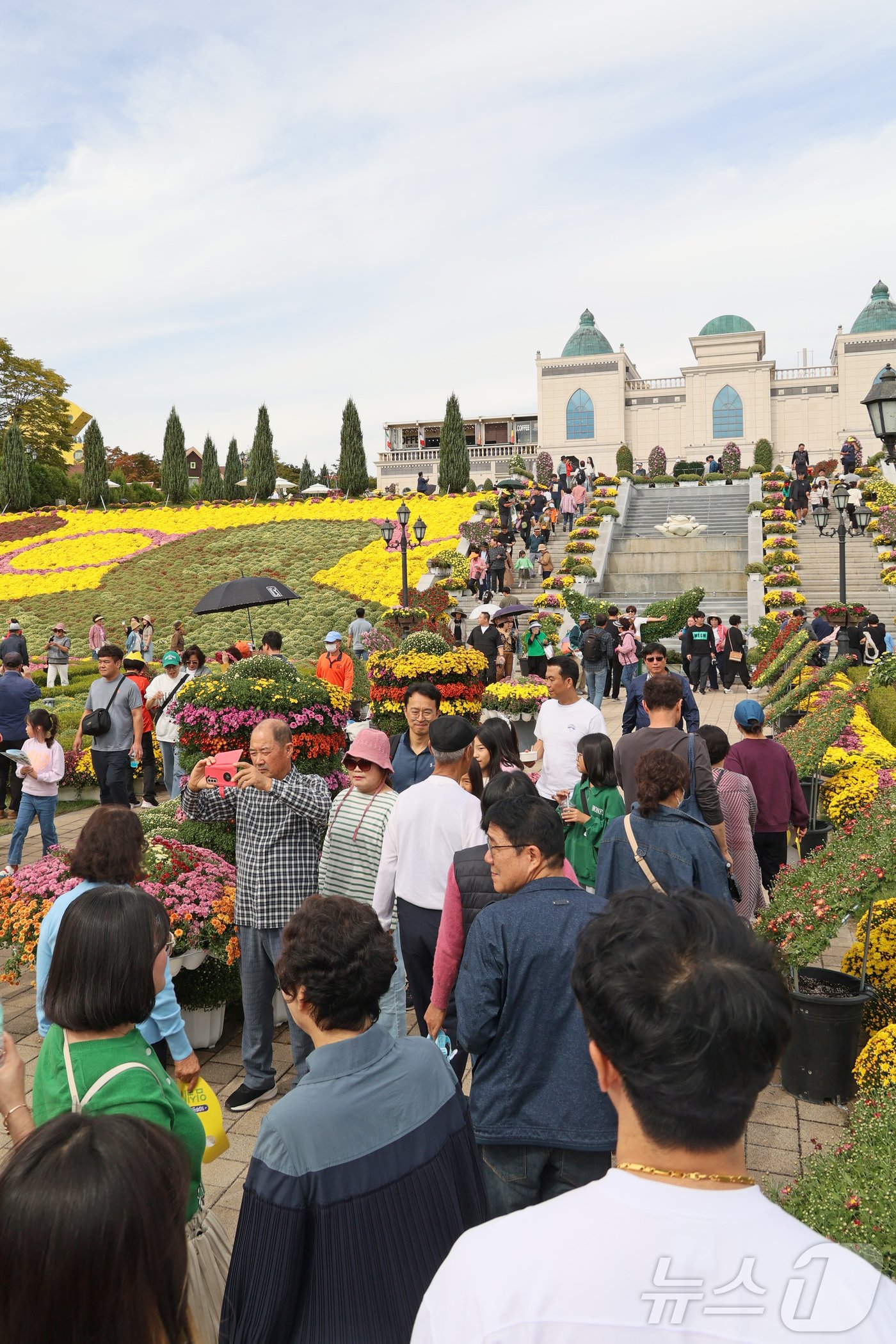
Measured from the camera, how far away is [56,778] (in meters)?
8.16

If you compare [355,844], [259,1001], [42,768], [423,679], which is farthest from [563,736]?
[423,679]

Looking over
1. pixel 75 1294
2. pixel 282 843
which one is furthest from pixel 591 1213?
pixel 282 843

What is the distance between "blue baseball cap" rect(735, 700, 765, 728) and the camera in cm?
607

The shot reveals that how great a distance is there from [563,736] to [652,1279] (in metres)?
5.27

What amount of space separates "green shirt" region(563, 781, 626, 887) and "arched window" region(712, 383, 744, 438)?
46.7 metres

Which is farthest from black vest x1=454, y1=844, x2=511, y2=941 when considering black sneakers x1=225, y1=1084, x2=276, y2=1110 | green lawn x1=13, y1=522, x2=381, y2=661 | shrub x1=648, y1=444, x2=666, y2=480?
shrub x1=648, y1=444, x2=666, y2=480

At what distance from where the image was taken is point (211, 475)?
169 ft

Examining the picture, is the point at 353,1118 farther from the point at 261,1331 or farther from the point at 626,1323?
the point at 626,1323

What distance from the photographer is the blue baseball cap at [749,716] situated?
19.9 ft

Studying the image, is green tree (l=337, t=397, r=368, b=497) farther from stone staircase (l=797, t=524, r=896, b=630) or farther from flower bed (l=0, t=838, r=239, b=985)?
flower bed (l=0, t=838, r=239, b=985)

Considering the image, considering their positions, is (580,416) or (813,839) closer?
(813,839)

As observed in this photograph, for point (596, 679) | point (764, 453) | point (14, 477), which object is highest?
point (14, 477)

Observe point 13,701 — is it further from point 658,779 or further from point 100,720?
point 658,779

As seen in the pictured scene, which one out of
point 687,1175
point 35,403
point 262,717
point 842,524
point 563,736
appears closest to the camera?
point 687,1175
